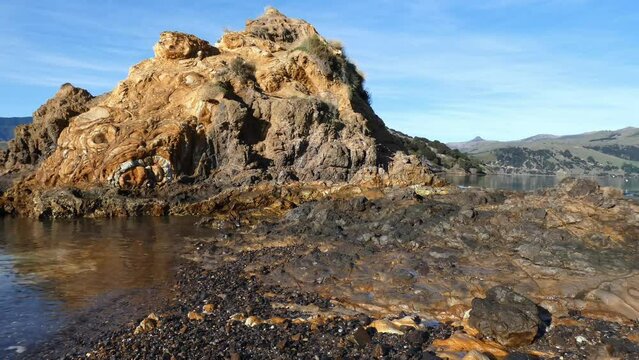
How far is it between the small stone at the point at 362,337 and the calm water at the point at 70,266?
23.7ft

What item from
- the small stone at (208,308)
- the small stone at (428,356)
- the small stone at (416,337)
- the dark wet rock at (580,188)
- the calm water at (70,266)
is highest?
the dark wet rock at (580,188)

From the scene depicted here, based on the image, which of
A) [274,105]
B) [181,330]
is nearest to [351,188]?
[274,105]

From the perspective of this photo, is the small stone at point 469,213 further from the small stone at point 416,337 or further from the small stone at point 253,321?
the small stone at point 253,321

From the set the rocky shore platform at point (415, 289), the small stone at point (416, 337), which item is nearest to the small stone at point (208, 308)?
the rocky shore platform at point (415, 289)

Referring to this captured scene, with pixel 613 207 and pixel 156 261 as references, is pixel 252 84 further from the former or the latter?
pixel 613 207

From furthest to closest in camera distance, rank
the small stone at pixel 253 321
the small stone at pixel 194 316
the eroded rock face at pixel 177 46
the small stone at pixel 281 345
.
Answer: the eroded rock face at pixel 177 46 → the small stone at pixel 194 316 → the small stone at pixel 253 321 → the small stone at pixel 281 345

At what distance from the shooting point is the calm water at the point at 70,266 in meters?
12.4

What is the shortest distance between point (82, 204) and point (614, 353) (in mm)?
31587

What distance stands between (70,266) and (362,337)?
43.2 feet

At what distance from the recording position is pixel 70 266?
18188mm

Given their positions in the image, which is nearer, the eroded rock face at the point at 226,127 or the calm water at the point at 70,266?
the calm water at the point at 70,266

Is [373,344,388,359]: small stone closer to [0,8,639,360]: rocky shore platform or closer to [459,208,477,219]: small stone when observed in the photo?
[0,8,639,360]: rocky shore platform

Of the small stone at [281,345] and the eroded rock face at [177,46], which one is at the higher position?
the eroded rock face at [177,46]

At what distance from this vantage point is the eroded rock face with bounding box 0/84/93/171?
135ft
